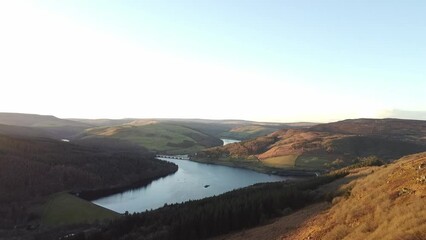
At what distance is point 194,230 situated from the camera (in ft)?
216

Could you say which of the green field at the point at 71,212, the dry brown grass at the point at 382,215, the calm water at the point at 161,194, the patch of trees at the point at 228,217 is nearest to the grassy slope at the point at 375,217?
the dry brown grass at the point at 382,215

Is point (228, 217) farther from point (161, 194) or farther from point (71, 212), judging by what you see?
point (161, 194)

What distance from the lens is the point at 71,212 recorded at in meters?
133

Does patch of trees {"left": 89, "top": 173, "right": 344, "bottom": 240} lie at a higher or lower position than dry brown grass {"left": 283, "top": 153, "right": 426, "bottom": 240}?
lower

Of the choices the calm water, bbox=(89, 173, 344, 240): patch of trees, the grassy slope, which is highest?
the grassy slope

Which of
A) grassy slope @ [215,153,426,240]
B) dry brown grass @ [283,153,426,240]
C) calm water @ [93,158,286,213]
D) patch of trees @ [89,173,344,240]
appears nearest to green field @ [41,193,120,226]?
calm water @ [93,158,286,213]

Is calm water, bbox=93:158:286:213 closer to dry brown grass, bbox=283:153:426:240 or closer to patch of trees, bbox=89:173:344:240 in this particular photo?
patch of trees, bbox=89:173:344:240

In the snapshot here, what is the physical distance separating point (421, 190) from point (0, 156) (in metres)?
196

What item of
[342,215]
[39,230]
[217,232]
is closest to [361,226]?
[342,215]

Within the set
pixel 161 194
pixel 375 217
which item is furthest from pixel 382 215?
pixel 161 194

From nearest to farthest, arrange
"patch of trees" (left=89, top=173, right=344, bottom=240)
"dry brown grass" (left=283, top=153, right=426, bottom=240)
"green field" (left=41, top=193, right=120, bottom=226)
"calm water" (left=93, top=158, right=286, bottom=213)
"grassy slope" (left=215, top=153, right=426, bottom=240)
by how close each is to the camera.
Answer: "dry brown grass" (left=283, top=153, right=426, bottom=240), "grassy slope" (left=215, top=153, right=426, bottom=240), "patch of trees" (left=89, top=173, right=344, bottom=240), "green field" (left=41, top=193, right=120, bottom=226), "calm water" (left=93, top=158, right=286, bottom=213)

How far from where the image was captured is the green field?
4934 inches

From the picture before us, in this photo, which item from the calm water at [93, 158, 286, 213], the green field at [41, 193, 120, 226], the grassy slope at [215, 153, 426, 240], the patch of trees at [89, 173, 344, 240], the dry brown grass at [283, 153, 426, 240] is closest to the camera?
the dry brown grass at [283, 153, 426, 240]

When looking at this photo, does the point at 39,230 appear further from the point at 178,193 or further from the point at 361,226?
the point at 361,226
